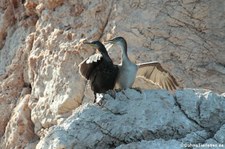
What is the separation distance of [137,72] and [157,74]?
11.0 inches

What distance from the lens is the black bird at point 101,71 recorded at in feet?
23.7

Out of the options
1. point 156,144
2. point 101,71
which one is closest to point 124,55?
point 101,71

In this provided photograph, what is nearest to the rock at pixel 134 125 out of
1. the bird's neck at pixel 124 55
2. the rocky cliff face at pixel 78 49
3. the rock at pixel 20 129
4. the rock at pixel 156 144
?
the rock at pixel 156 144

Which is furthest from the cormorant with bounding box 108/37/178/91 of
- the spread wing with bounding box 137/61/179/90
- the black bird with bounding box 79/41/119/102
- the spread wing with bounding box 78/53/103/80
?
the spread wing with bounding box 78/53/103/80

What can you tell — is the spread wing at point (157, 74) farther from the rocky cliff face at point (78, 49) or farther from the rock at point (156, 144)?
the rock at point (156, 144)

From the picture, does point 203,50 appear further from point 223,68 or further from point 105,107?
point 105,107

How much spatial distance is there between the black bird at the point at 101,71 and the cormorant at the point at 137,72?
0.36 ft

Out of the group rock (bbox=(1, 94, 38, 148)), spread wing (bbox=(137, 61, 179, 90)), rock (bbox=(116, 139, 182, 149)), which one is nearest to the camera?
rock (bbox=(116, 139, 182, 149))

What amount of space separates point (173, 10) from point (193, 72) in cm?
95

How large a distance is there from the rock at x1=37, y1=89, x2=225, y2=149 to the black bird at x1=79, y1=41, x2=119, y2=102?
82 cm

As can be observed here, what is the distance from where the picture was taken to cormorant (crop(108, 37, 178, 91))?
716 centimetres

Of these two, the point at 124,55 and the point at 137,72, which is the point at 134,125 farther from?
the point at 137,72

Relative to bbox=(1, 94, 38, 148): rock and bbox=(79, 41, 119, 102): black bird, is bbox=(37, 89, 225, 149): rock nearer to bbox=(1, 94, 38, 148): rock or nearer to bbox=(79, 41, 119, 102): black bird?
bbox=(79, 41, 119, 102): black bird

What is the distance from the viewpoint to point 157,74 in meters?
7.86
